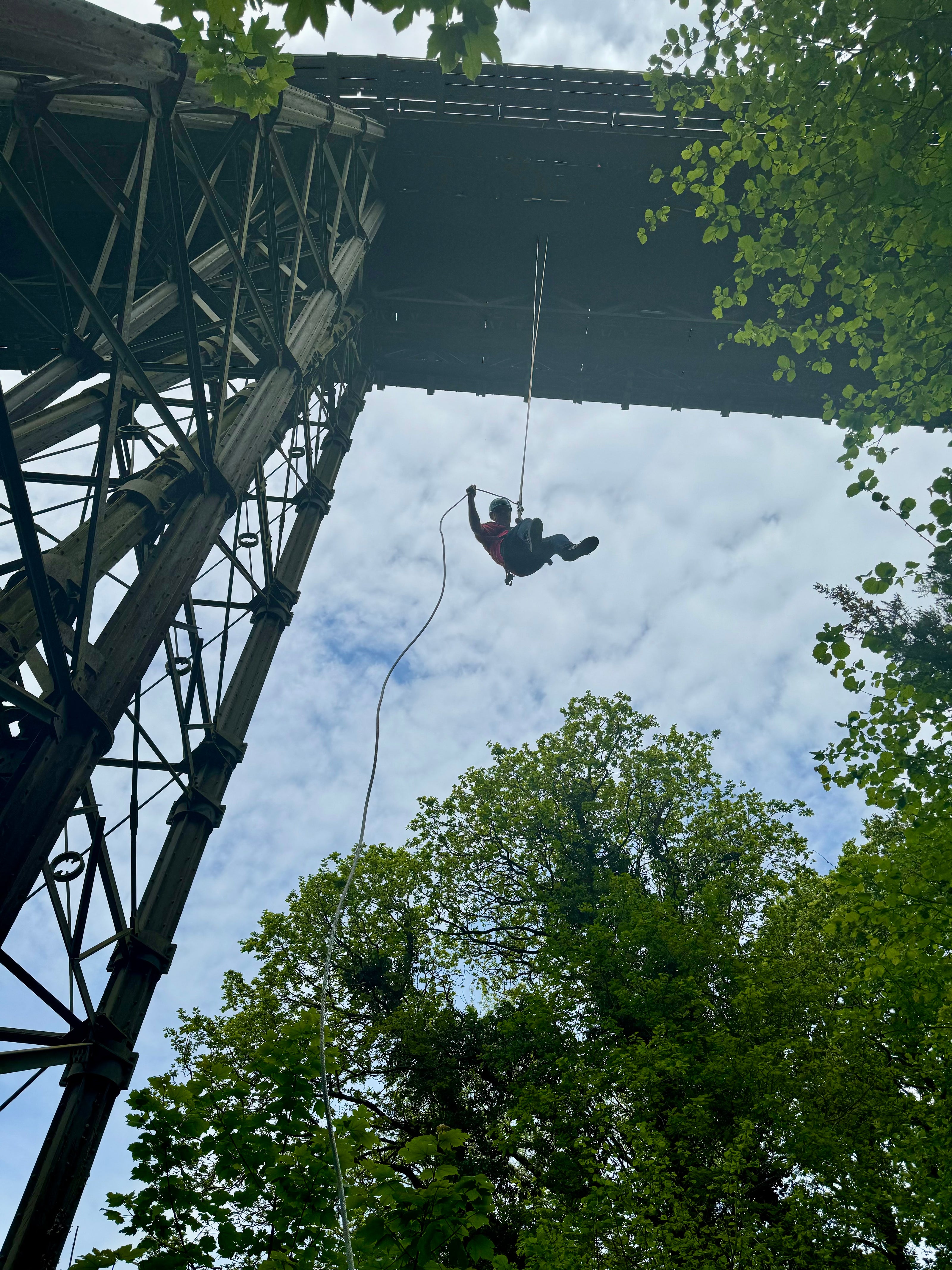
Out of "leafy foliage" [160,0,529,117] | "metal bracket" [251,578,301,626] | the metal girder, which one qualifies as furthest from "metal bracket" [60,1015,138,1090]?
"leafy foliage" [160,0,529,117]

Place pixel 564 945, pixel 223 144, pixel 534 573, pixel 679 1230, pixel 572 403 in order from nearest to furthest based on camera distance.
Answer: pixel 223 144 < pixel 679 1230 < pixel 534 573 < pixel 564 945 < pixel 572 403

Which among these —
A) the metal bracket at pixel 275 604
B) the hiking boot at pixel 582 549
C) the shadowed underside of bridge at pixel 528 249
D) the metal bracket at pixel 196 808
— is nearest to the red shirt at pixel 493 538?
the hiking boot at pixel 582 549

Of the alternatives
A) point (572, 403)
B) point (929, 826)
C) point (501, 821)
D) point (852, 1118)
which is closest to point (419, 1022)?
point (501, 821)

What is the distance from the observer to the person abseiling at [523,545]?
1059cm

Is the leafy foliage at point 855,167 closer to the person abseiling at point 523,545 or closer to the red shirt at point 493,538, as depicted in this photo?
the person abseiling at point 523,545

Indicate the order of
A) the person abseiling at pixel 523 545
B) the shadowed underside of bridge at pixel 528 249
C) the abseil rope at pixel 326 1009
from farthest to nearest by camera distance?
the shadowed underside of bridge at pixel 528 249 < the person abseiling at pixel 523 545 < the abseil rope at pixel 326 1009

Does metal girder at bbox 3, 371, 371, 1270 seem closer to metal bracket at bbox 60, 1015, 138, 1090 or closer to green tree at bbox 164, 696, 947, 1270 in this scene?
metal bracket at bbox 60, 1015, 138, 1090

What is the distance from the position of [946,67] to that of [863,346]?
→ 92.0 inches

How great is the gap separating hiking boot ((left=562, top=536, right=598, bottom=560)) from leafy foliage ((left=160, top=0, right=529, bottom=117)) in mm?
6114

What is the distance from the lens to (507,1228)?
12242 mm

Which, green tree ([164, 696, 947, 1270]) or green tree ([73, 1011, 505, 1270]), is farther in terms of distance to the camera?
green tree ([164, 696, 947, 1270])

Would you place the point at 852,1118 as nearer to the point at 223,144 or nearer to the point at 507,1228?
the point at 507,1228

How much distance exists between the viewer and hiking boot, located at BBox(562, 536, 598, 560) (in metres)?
10.6

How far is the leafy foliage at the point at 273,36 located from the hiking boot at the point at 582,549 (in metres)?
6.11
